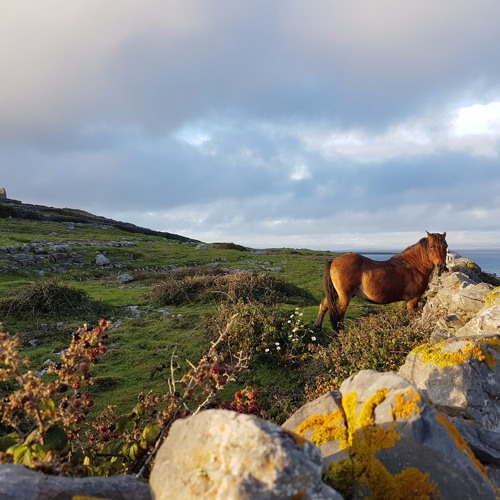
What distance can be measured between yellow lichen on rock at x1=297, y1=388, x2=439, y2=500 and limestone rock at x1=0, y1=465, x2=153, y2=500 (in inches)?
55.5

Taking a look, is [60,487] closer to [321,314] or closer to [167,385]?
[167,385]

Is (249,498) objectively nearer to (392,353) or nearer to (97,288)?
(392,353)

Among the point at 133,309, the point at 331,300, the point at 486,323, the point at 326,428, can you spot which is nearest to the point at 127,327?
the point at 133,309

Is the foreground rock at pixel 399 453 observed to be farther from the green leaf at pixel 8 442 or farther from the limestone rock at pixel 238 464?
the green leaf at pixel 8 442

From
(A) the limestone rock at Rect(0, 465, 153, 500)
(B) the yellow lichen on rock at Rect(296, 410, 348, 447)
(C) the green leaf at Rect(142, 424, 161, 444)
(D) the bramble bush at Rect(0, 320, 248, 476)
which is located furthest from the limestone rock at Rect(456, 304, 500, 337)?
(A) the limestone rock at Rect(0, 465, 153, 500)

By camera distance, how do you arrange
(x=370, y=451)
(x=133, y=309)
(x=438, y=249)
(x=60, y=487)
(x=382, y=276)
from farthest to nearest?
(x=133, y=309), (x=382, y=276), (x=438, y=249), (x=370, y=451), (x=60, y=487)

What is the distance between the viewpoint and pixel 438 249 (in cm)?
1177

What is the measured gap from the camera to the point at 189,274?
2320 cm

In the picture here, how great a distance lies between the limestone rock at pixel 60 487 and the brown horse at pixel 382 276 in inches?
387

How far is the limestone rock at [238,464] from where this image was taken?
2193 mm

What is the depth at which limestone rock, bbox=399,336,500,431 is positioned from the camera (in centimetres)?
522

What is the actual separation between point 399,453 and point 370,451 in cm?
21

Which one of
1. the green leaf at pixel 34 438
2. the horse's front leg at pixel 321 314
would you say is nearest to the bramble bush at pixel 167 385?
the green leaf at pixel 34 438

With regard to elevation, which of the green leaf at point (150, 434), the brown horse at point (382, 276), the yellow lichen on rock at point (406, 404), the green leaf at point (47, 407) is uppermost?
the brown horse at point (382, 276)
